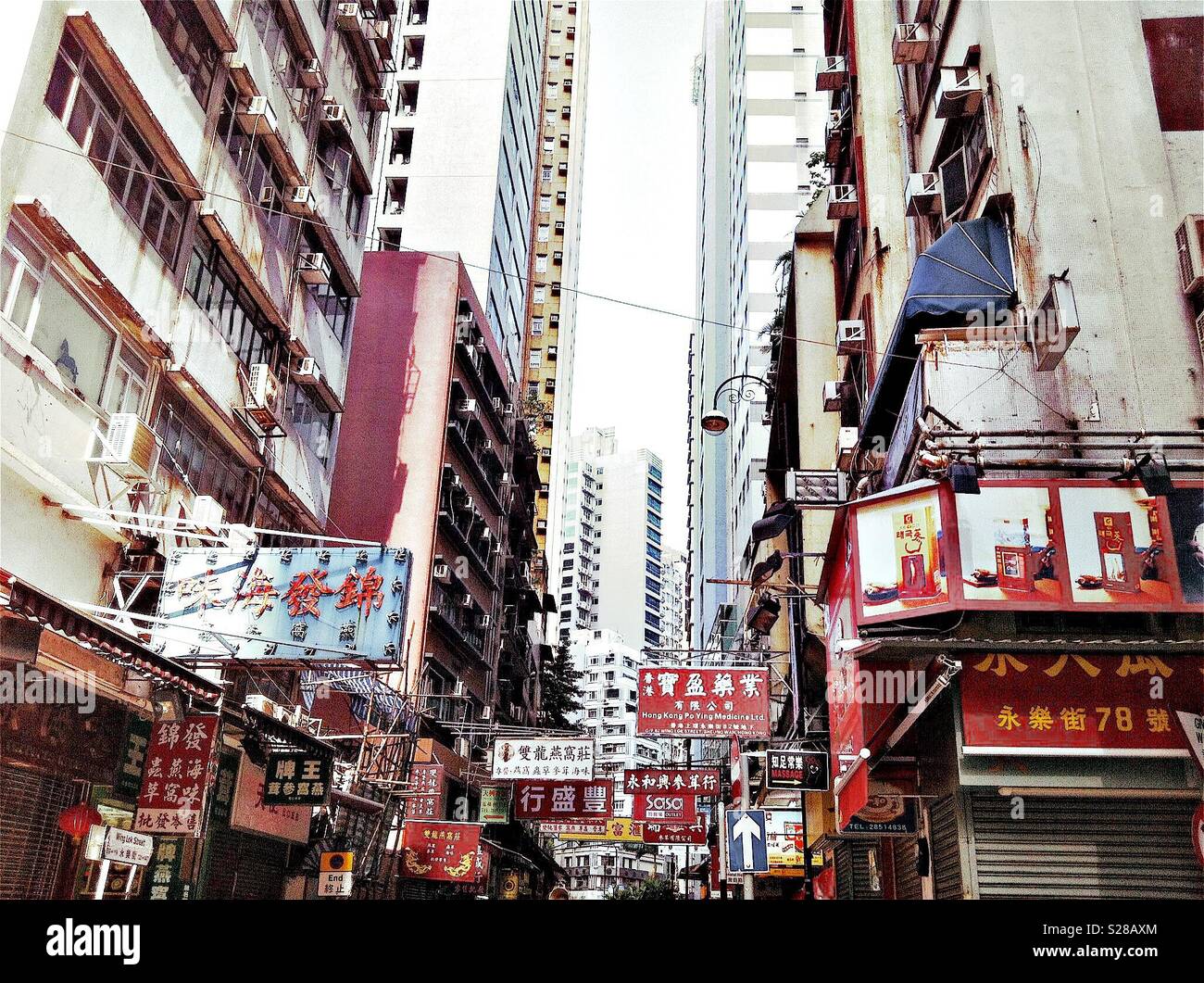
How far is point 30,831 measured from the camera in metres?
9.60

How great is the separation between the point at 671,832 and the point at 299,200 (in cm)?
1285

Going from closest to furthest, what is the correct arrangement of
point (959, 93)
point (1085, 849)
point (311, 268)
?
1. point (1085, 849)
2. point (959, 93)
3. point (311, 268)

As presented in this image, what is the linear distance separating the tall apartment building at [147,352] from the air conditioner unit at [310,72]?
0.02 metres

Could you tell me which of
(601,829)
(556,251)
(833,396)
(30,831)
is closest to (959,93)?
(833,396)

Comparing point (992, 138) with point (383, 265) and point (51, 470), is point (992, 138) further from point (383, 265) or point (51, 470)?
point (383, 265)

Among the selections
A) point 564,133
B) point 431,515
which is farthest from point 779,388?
point 564,133

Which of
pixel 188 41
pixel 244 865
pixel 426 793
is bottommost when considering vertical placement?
pixel 244 865

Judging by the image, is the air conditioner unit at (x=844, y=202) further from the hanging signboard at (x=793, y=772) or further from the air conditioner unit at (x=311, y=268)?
the hanging signboard at (x=793, y=772)

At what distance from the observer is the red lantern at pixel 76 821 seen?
10000mm

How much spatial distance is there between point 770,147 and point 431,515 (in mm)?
33017

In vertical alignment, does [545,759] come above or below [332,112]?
below

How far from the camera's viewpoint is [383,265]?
3128cm

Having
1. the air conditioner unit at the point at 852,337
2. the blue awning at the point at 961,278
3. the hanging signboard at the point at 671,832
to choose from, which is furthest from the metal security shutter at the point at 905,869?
the air conditioner unit at the point at 852,337

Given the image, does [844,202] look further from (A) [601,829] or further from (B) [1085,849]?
(B) [1085,849]
